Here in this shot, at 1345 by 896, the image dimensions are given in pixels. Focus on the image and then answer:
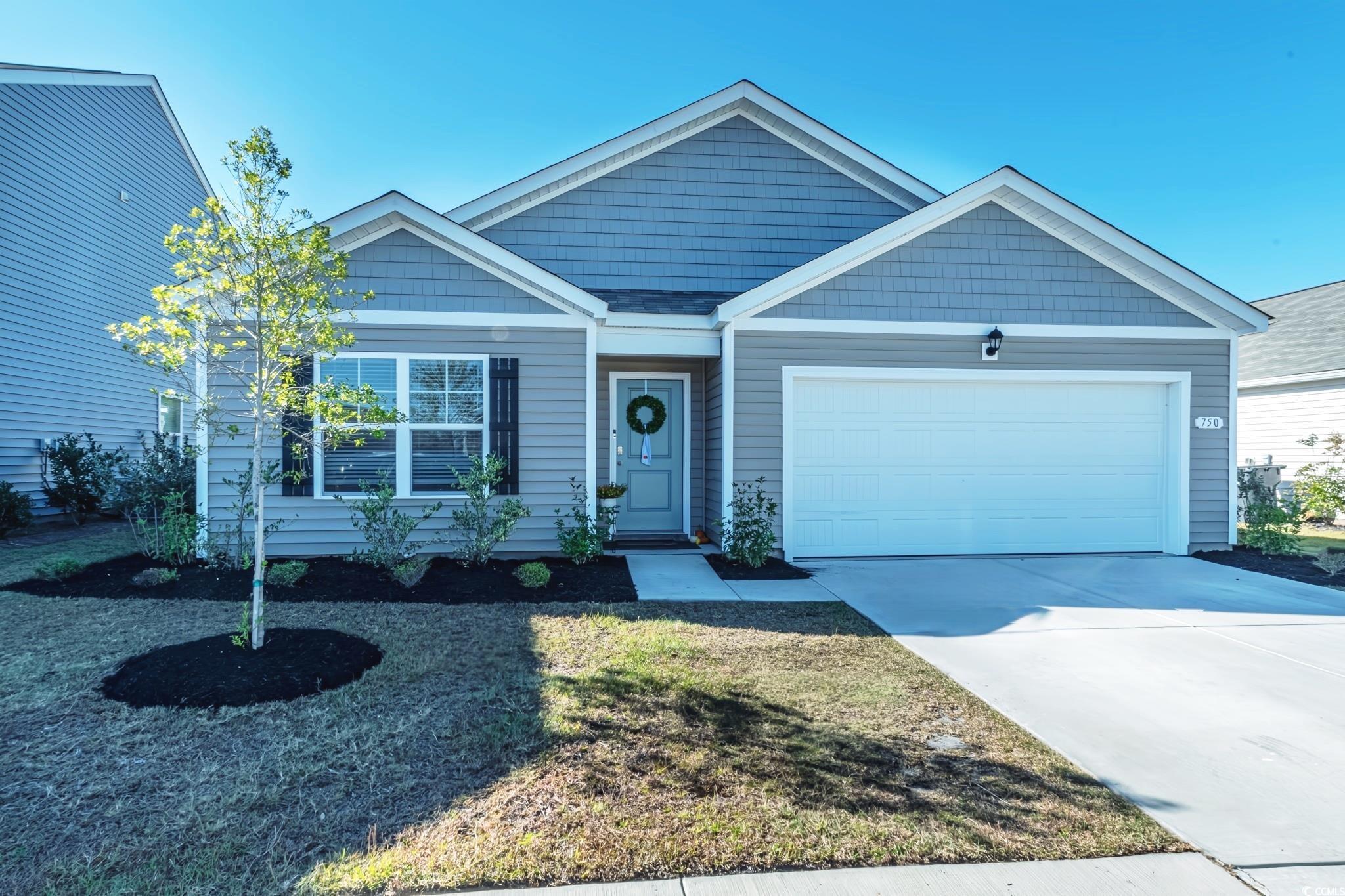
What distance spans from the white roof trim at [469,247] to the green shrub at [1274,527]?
864 centimetres

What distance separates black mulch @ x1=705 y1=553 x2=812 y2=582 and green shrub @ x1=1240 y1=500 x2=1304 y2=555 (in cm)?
608

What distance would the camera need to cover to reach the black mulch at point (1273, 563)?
7.16 metres

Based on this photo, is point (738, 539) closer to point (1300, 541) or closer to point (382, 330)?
point (382, 330)

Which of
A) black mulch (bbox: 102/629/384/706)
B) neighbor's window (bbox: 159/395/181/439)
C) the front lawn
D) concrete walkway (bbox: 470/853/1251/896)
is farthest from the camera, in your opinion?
neighbor's window (bbox: 159/395/181/439)

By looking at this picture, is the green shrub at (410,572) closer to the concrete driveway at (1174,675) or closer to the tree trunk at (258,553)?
the tree trunk at (258,553)

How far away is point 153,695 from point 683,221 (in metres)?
8.27

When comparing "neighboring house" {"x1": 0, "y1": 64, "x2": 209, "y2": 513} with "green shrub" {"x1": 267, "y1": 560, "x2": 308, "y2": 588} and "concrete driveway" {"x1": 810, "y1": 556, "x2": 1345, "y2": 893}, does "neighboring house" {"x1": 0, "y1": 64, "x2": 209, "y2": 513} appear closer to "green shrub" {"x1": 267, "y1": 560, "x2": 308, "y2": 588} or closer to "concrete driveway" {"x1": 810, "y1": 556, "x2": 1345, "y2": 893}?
"green shrub" {"x1": 267, "y1": 560, "x2": 308, "y2": 588}

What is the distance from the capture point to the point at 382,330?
7.37m

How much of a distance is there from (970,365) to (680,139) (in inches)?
203

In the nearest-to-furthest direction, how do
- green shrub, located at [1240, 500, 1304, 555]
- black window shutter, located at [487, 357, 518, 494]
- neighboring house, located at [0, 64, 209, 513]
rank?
black window shutter, located at [487, 357, 518, 494] < green shrub, located at [1240, 500, 1304, 555] < neighboring house, located at [0, 64, 209, 513]

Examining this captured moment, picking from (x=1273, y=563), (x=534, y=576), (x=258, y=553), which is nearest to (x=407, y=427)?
(x=534, y=576)

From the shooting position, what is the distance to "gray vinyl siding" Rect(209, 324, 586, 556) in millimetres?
7324

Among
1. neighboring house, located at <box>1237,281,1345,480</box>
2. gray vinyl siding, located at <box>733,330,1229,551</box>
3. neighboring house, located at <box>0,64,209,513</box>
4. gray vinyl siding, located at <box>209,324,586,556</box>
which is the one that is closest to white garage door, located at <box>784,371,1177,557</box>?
gray vinyl siding, located at <box>733,330,1229,551</box>

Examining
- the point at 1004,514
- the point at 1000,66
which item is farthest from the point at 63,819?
the point at 1000,66
